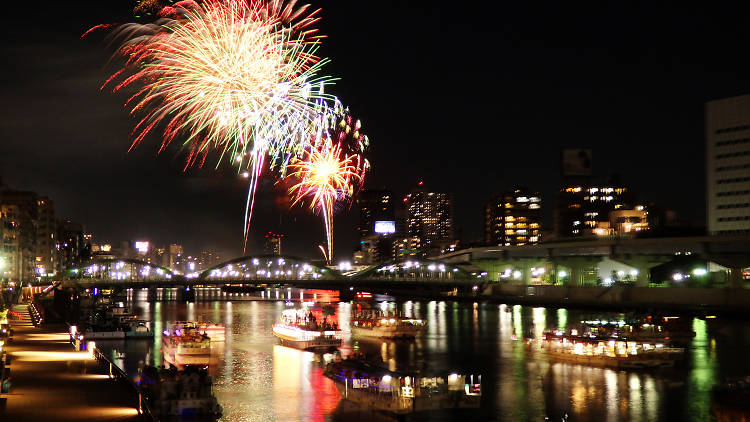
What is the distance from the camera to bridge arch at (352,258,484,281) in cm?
13212

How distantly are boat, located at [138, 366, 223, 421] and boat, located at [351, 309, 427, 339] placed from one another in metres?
34.6

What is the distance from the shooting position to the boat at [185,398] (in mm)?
28391

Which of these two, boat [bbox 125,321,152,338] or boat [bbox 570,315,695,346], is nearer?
boat [bbox 570,315,695,346]

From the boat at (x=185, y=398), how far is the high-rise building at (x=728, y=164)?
9104cm

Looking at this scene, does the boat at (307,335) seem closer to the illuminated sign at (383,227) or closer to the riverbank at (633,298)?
the riverbank at (633,298)

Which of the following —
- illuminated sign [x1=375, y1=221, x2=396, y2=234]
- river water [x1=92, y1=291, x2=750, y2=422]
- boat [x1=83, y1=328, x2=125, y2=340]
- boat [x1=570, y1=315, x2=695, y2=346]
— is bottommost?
river water [x1=92, y1=291, x2=750, y2=422]

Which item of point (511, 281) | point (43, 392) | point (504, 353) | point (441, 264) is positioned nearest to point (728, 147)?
point (511, 281)

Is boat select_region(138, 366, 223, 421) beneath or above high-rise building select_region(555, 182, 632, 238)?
beneath

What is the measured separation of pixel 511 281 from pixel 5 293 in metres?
65.4

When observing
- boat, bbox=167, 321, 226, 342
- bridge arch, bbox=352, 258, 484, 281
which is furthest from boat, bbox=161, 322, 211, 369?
bridge arch, bbox=352, 258, 484, 281

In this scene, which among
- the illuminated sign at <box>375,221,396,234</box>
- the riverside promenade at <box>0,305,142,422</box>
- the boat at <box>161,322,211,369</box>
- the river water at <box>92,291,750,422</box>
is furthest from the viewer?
the illuminated sign at <box>375,221,396,234</box>

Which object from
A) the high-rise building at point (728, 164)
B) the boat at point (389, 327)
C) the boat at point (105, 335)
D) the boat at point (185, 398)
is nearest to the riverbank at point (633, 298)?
the high-rise building at point (728, 164)

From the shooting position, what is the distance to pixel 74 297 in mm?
89062

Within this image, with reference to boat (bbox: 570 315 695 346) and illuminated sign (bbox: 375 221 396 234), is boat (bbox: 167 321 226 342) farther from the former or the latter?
illuminated sign (bbox: 375 221 396 234)
